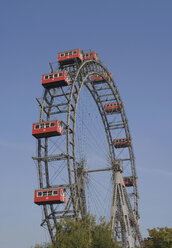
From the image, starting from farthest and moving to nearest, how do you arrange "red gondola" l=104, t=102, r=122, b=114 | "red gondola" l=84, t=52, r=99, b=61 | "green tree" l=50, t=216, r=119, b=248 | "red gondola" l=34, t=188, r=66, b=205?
"red gondola" l=104, t=102, r=122, b=114 → "red gondola" l=84, t=52, r=99, b=61 → "red gondola" l=34, t=188, r=66, b=205 → "green tree" l=50, t=216, r=119, b=248

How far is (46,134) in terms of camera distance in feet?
127

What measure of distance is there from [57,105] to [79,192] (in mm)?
11215

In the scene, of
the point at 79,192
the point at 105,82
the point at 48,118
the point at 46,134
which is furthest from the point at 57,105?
the point at 105,82

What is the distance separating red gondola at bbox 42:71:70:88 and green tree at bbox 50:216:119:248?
1609 centimetres

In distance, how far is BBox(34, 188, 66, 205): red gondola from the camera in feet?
117

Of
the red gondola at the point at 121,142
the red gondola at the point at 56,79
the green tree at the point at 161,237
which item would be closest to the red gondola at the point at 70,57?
the red gondola at the point at 56,79

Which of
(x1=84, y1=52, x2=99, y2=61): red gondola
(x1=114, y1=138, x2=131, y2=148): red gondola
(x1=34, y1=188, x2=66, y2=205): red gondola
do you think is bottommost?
(x1=34, y1=188, x2=66, y2=205): red gondola

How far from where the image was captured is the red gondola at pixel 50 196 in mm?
35531

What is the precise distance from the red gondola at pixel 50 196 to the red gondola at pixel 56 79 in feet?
43.0

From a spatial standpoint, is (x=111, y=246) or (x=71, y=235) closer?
(x=71, y=235)

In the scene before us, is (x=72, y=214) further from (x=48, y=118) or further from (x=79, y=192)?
(x=48, y=118)

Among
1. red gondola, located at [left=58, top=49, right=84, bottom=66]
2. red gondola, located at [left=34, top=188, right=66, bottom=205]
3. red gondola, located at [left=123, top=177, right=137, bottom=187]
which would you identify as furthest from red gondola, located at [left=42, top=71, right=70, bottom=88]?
red gondola, located at [left=123, top=177, right=137, bottom=187]

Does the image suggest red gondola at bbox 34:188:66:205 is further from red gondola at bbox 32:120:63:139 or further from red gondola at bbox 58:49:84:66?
red gondola at bbox 58:49:84:66

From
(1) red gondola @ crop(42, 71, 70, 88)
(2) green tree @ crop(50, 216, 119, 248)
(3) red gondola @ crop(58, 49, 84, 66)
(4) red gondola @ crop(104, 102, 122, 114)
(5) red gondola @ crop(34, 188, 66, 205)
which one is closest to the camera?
(2) green tree @ crop(50, 216, 119, 248)
